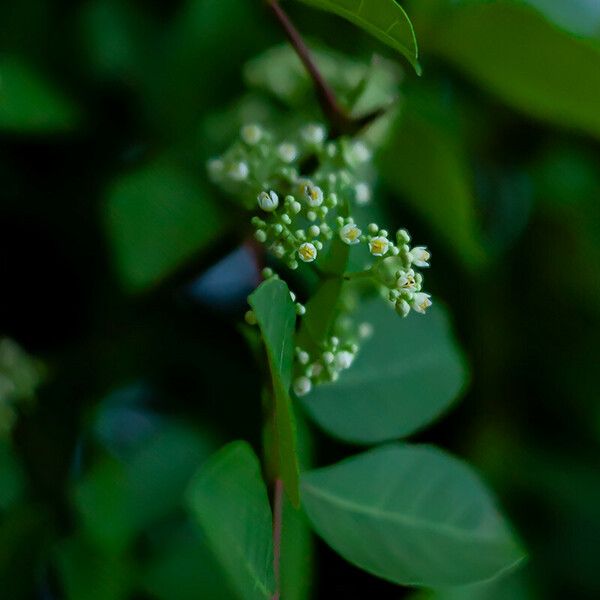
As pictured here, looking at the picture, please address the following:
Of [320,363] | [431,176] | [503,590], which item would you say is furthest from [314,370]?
[503,590]

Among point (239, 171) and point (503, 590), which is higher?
point (239, 171)

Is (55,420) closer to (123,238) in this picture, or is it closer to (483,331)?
(123,238)

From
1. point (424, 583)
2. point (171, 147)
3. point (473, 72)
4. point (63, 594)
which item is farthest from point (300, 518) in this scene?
point (473, 72)

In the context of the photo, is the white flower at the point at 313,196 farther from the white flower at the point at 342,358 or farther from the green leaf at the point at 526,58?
the green leaf at the point at 526,58

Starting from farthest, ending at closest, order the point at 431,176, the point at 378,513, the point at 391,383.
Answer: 1. the point at 431,176
2. the point at 391,383
3. the point at 378,513

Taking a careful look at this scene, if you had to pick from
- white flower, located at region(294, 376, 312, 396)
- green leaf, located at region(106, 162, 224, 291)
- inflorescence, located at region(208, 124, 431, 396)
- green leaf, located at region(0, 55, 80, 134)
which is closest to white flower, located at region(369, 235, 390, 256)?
inflorescence, located at region(208, 124, 431, 396)

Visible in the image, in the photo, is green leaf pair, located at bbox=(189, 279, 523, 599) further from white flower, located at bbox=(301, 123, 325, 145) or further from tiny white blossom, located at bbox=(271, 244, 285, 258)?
white flower, located at bbox=(301, 123, 325, 145)

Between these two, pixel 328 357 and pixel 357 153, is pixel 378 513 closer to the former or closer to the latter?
pixel 328 357

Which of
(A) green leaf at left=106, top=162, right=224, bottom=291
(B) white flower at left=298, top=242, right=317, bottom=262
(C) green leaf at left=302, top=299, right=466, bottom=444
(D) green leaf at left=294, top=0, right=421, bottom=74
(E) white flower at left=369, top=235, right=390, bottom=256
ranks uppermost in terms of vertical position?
(D) green leaf at left=294, top=0, right=421, bottom=74
